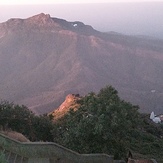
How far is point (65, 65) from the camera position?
73.8 metres

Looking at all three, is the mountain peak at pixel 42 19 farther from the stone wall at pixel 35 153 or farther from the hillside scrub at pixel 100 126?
the stone wall at pixel 35 153

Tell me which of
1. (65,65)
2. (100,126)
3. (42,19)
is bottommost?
(65,65)

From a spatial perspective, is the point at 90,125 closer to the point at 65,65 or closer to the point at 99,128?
the point at 99,128

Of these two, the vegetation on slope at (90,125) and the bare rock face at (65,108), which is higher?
the vegetation on slope at (90,125)

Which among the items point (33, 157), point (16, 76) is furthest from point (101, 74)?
point (33, 157)

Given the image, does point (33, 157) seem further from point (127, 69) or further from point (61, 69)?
point (127, 69)

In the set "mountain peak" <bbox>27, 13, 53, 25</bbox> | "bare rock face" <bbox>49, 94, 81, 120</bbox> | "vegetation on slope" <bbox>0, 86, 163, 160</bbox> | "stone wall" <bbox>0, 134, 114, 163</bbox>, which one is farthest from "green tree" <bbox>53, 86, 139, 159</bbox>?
"mountain peak" <bbox>27, 13, 53, 25</bbox>

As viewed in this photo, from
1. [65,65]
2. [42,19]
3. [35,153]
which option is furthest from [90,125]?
[42,19]

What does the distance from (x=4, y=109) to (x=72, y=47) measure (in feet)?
228

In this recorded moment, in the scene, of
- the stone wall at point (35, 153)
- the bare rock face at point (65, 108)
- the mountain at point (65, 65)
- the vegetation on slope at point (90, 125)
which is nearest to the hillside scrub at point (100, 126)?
the vegetation on slope at point (90, 125)

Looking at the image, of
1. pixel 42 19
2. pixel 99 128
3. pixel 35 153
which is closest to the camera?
pixel 35 153

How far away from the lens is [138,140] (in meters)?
16.2

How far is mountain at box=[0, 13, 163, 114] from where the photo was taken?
6038cm

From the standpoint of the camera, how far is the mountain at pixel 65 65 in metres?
60.4
